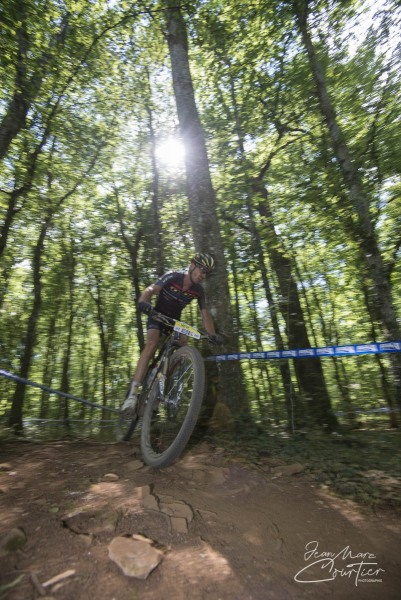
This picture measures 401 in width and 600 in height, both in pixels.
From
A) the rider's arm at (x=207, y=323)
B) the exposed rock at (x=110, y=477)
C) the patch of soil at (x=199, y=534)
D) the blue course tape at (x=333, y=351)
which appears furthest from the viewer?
the rider's arm at (x=207, y=323)

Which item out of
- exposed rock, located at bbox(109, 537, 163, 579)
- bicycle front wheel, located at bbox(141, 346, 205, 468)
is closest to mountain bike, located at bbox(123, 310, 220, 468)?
bicycle front wheel, located at bbox(141, 346, 205, 468)

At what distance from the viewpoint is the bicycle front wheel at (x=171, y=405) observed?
3.44 m

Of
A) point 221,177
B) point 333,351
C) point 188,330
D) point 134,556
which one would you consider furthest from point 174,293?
point 221,177

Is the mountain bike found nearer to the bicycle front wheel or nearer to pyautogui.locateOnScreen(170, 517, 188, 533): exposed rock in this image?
the bicycle front wheel

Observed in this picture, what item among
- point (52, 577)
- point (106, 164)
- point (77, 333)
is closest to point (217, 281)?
point (52, 577)

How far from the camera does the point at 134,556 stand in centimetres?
177

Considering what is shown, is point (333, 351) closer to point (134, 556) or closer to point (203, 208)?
point (134, 556)

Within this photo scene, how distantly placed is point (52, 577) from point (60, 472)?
76.6 inches

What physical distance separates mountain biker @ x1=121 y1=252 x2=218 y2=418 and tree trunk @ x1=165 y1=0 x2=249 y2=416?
626 mm

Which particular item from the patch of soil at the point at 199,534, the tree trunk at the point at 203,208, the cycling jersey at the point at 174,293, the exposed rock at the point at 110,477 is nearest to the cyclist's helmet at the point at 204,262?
the cycling jersey at the point at 174,293

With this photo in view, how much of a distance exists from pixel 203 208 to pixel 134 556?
4597 millimetres

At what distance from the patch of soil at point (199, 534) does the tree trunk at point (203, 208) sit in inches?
53.4

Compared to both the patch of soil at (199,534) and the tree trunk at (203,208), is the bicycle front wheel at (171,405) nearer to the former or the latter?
the patch of soil at (199,534)

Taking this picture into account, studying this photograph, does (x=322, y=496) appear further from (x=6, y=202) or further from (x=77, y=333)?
(x=77, y=333)
